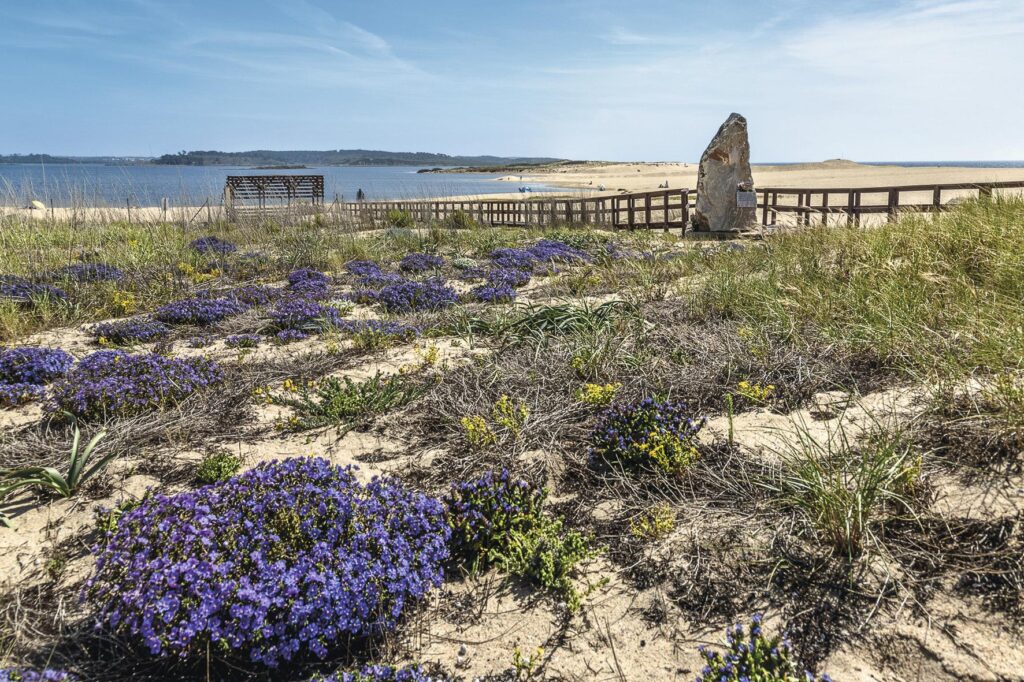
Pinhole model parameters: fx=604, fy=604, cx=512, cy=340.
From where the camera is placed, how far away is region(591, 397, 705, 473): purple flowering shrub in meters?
3.13

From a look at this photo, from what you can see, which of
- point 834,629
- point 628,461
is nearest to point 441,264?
point 628,461

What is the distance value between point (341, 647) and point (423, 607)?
13.7 inches

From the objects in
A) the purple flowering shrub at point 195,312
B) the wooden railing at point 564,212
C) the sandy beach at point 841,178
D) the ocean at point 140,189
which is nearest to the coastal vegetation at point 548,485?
the purple flowering shrub at point 195,312

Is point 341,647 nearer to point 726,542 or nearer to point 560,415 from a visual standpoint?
point 726,542

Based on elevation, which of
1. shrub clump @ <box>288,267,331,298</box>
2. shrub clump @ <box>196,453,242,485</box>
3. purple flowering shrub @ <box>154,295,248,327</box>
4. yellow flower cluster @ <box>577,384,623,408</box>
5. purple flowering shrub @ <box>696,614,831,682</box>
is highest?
shrub clump @ <box>288,267,331,298</box>

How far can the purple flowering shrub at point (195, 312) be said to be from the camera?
6.46m

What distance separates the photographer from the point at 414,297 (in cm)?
698

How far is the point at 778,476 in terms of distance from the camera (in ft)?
9.69

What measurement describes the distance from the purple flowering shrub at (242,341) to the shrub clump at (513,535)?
11.7 feet

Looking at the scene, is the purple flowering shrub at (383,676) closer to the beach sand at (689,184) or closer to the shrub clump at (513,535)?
the shrub clump at (513,535)

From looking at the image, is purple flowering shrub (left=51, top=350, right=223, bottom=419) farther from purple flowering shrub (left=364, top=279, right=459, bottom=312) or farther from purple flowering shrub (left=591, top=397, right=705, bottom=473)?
purple flowering shrub (left=591, top=397, right=705, bottom=473)

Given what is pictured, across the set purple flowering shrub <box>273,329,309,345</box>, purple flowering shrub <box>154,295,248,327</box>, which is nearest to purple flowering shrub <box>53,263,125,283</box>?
purple flowering shrub <box>154,295,248,327</box>

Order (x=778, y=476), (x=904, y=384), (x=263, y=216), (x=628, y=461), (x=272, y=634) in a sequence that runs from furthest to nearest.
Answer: (x=263, y=216), (x=904, y=384), (x=628, y=461), (x=778, y=476), (x=272, y=634)

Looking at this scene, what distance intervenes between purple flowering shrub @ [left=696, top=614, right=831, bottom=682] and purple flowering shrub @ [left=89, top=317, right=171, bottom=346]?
19.4 ft
